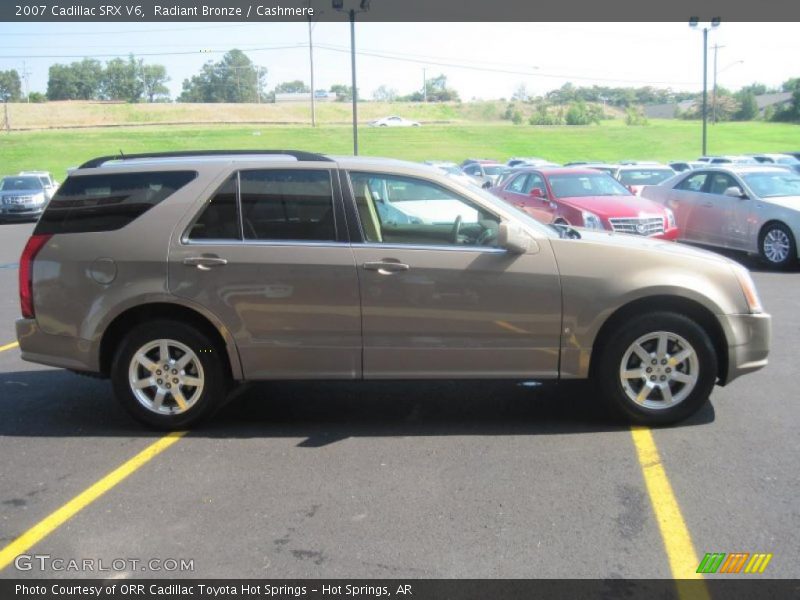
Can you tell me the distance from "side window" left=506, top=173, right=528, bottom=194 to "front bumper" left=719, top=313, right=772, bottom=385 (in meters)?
9.72

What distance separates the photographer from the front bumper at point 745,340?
5.13 meters

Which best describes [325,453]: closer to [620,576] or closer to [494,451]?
[494,451]

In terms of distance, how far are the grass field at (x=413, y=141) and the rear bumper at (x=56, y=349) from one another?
49632mm

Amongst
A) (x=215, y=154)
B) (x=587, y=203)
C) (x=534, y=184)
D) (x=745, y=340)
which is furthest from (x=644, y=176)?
(x=215, y=154)

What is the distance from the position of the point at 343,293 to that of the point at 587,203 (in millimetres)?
8457

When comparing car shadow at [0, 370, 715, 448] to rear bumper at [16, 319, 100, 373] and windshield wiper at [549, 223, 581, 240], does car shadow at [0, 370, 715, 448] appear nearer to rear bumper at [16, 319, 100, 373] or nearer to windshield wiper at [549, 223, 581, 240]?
rear bumper at [16, 319, 100, 373]

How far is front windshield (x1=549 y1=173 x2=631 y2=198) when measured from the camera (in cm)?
1337

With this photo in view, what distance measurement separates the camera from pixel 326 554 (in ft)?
11.8

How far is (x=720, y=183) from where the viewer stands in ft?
44.9

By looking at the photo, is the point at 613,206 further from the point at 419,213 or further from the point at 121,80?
the point at 121,80

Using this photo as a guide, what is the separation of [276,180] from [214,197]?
44 centimetres

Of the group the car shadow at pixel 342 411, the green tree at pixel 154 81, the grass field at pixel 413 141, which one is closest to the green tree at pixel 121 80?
the green tree at pixel 154 81

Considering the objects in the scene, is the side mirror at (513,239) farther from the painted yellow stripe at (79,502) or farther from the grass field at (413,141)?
the grass field at (413,141)

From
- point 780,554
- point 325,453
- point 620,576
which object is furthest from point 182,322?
point 780,554
